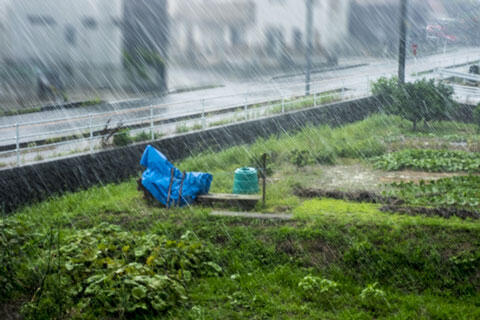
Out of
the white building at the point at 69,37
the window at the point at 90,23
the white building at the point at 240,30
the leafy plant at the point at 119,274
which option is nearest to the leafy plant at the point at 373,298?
the leafy plant at the point at 119,274

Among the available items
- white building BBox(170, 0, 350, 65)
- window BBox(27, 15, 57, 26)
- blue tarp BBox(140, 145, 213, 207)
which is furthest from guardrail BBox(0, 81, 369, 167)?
white building BBox(170, 0, 350, 65)

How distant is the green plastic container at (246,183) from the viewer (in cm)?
1220

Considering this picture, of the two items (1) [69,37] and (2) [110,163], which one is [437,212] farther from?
(1) [69,37]

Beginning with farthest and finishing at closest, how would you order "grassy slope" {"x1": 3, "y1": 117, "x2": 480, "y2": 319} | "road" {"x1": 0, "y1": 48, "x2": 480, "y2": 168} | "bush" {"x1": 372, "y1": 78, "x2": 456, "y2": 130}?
"bush" {"x1": 372, "y1": 78, "x2": 456, "y2": 130}, "road" {"x1": 0, "y1": 48, "x2": 480, "y2": 168}, "grassy slope" {"x1": 3, "y1": 117, "x2": 480, "y2": 319}

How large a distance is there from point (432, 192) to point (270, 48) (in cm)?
3550

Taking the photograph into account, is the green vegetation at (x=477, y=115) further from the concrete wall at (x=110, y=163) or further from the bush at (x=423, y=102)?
the concrete wall at (x=110, y=163)

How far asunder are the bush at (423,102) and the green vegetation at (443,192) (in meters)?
7.18

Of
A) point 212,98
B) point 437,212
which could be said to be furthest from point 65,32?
point 437,212

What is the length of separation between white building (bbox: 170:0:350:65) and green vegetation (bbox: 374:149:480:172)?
91.2ft

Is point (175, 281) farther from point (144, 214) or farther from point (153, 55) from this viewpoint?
point (153, 55)

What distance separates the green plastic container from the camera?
40.0ft

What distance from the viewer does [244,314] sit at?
7.22 metres

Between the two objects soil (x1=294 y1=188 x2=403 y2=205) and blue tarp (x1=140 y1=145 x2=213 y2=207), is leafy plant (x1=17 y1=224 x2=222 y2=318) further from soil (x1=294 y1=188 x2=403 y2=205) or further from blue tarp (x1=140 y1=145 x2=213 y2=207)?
soil (x1=294 y1=188 x2=403 y2=205)

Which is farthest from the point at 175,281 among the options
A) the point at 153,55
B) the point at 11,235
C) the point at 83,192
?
the point at 153,55
